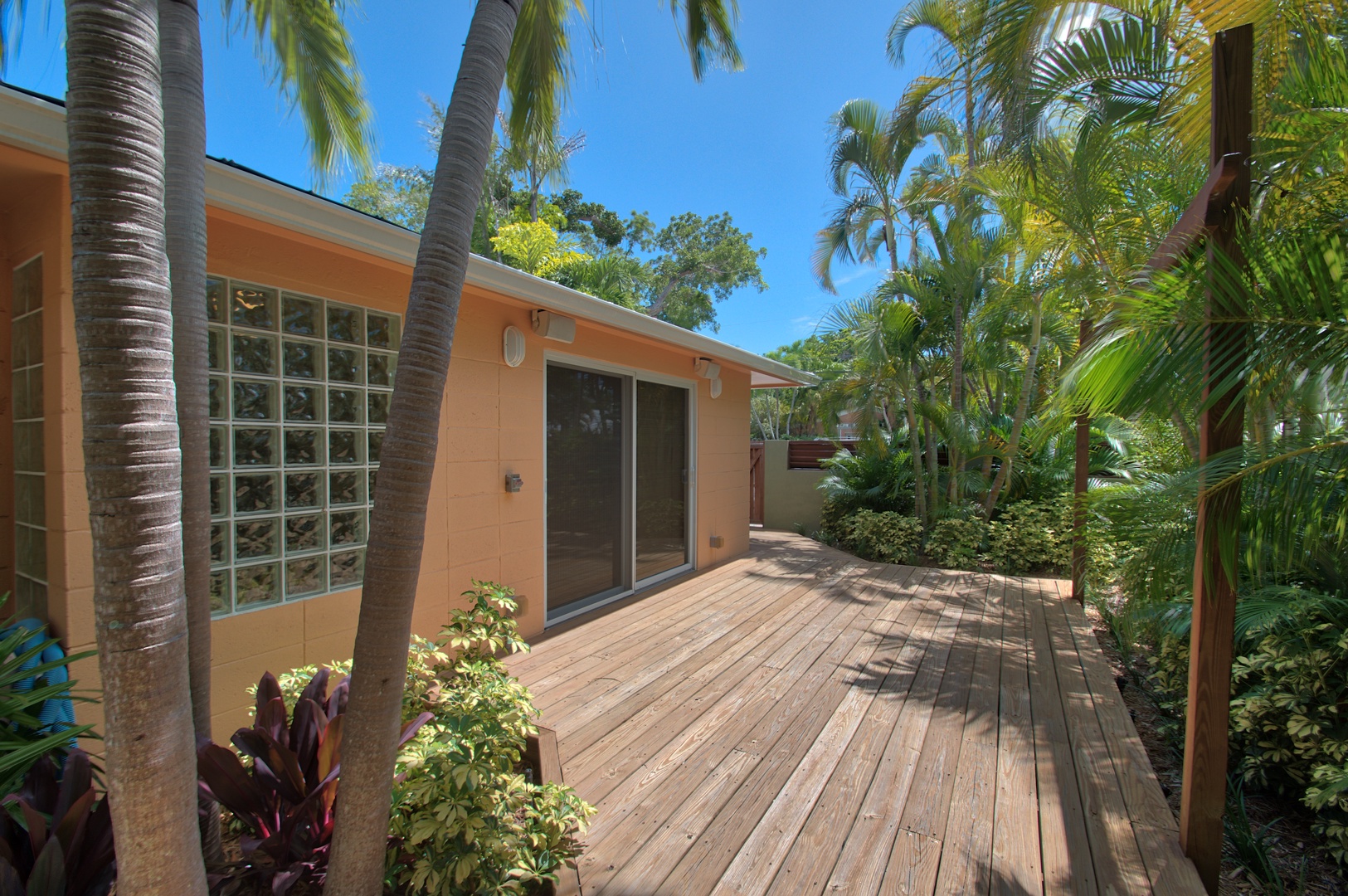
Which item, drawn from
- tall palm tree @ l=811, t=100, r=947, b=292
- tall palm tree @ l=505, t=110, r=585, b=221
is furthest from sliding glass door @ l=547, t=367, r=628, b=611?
tall palm tree @ l=811, t=100, r=947, b=292

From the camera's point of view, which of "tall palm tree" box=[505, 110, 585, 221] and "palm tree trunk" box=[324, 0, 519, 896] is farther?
"tall palm tree" box=[505, 110, 585, 221]

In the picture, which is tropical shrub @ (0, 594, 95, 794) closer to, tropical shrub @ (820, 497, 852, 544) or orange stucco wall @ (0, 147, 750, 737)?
orange stucco wall @ (0, 147, 750, 737)

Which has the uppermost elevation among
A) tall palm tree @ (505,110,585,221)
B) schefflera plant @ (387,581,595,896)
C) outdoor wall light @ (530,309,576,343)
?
tall palm tree @ (505,110,585,221)

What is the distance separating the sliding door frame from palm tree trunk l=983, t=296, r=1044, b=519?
3620 mm

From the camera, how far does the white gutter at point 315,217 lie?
5.74 feet

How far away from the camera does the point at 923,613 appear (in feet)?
16.1

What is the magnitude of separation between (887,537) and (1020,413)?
214 cm

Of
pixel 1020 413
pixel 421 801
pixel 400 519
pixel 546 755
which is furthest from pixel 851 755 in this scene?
pixel 1020 413

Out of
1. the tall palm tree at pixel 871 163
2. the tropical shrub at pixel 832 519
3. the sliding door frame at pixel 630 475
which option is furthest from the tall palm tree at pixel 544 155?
the tropical shrub at pixel 832 519

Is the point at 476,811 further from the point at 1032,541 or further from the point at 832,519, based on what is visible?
the point at 832,519

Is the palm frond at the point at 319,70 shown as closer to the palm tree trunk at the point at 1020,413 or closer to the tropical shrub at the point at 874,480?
the tropical shrub at the point at 874,480

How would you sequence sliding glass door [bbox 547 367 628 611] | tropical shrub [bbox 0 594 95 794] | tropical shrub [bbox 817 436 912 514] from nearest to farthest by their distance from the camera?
tropical shrub [bbox 0 594 95 794] < sliding glass door [bbox 547 367 628 611] < tropical shrub [bbox 817 436 912 514]

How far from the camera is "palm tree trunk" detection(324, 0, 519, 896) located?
4.32 ft

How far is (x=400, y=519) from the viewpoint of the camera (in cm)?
132
